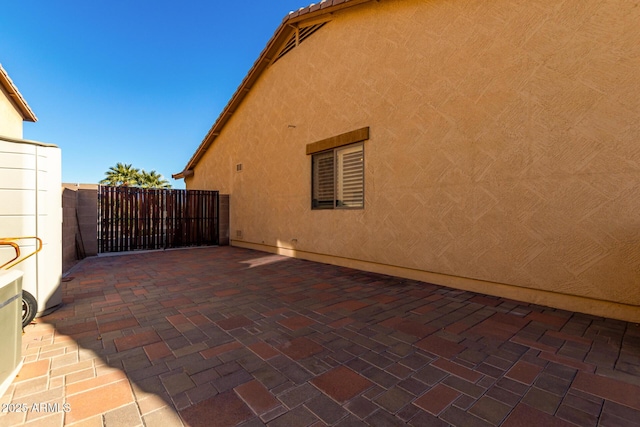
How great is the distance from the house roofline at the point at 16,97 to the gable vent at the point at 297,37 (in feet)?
23.9

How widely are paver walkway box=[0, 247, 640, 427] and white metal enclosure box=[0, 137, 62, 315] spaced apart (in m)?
0.42

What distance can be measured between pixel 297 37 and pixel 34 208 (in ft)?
23.5

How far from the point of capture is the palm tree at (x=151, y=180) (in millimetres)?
32281

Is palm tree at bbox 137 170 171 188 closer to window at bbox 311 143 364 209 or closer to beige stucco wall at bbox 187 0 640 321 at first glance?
window at bbox 311 143 364 209

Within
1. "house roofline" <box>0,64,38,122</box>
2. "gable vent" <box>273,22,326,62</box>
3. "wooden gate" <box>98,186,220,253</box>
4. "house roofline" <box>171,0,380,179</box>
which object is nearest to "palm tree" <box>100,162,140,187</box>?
"house roofline" <box>0,64,38,122</box>

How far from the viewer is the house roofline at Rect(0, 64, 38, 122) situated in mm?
7406

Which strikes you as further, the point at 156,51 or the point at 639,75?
the point at 156,51

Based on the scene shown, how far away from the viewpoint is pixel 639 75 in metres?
2.93

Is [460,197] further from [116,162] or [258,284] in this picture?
[116,162]

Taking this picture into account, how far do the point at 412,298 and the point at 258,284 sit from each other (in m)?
2.47

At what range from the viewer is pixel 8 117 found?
27.4ft

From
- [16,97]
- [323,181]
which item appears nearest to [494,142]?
[323,181]

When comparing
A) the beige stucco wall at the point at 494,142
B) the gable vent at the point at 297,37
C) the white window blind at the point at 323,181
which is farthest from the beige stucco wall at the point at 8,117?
the beige stucco wall at the point at 494,142

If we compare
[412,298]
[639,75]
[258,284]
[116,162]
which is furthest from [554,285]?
[116,162]
